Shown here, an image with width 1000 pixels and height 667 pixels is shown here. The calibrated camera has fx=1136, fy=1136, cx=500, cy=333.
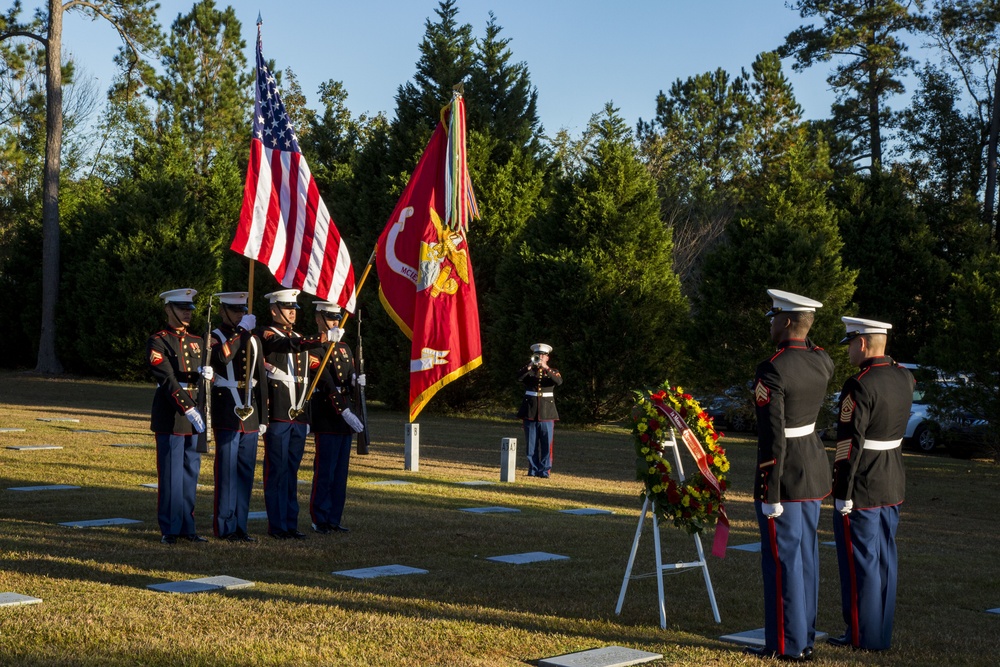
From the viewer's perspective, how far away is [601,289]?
91.7 ft

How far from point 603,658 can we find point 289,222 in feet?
24.0

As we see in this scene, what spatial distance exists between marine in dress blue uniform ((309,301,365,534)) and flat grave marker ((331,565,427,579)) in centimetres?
189

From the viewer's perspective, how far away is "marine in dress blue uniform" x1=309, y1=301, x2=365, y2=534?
10461mm

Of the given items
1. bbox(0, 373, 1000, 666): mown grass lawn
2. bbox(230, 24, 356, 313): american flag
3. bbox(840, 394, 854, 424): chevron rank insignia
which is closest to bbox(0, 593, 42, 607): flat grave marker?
bbox(0, 373, 1000, 666): mown grass lawn

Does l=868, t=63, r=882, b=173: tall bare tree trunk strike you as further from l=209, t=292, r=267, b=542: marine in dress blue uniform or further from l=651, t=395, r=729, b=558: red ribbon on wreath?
l=651, t=395, r=729, b=558: red ribbon on wreath

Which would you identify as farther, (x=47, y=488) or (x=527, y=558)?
(x=47, y=488)

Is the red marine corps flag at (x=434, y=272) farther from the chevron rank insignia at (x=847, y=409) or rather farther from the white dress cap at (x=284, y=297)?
the chevron rank insignia at (x=847, y=409)

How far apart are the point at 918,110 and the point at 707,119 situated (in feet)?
39.0

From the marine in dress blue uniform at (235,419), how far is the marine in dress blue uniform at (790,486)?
4975mm

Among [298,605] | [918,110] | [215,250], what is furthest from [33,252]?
[298,605]

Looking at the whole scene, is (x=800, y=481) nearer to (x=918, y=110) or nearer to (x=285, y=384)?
(x=285, y=384)

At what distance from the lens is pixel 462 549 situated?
960 cm

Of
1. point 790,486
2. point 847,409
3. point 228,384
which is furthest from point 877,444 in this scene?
point 228,384

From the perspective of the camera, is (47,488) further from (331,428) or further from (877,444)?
(877,444)
